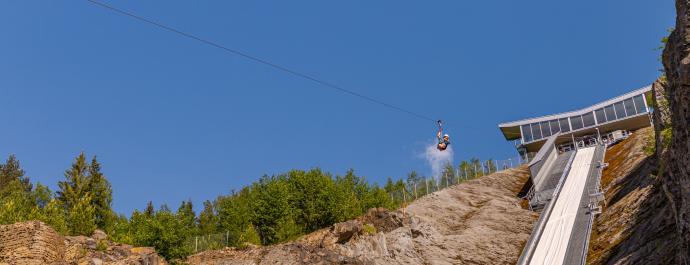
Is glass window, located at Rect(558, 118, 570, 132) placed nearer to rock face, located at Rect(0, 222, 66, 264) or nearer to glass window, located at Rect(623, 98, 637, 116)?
glass window, located at Rect(623, 98, 637, 116)

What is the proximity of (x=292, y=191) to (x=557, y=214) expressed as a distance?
2783cm

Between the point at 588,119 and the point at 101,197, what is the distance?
2901 inches

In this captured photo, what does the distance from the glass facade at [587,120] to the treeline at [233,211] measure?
23.4 metres

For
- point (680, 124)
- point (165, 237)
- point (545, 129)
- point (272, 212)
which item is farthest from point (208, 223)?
point (680, 124)

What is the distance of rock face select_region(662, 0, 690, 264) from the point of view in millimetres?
18697

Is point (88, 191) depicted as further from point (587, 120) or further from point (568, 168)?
point (587, 120)

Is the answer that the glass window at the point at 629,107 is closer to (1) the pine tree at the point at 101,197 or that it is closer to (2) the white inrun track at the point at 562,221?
(2) the white inrun track at the point at 562,221

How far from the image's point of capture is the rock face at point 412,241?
3572 centimetres

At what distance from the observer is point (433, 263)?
36344 mm

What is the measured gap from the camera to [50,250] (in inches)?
1272

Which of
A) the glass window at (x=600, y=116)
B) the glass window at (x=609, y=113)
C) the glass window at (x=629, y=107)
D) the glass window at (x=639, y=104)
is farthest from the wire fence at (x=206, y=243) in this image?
the glass window at (x=639, y=104)

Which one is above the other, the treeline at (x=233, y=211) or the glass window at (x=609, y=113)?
the glass window at (x=609, y=113)

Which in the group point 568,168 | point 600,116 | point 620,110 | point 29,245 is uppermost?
point 620,110

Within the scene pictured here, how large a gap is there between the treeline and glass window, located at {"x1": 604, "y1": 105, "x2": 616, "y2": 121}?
2650cm
